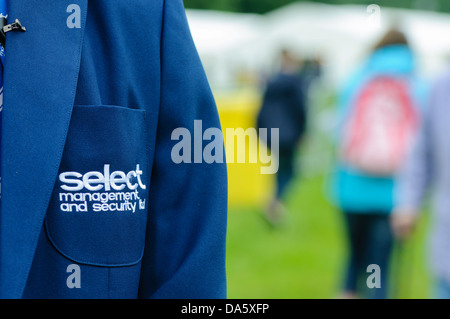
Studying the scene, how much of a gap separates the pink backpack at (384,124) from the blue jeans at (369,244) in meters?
0.35

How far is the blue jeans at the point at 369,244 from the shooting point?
4418 millimetres

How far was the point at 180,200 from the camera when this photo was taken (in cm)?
155

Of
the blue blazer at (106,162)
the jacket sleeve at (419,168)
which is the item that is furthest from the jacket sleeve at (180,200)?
the jacket sleeve at (419,168)

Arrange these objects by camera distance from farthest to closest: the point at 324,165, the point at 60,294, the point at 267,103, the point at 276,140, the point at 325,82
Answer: the point at 325,82 < the point at 324,165 < the point at 267,103 < the point at 276,140 < the point at 60,294

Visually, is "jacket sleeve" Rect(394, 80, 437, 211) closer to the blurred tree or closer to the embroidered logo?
the embroidered logo

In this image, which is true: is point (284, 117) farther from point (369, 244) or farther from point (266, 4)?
point (266, 4)

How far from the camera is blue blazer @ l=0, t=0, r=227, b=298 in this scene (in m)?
1.36

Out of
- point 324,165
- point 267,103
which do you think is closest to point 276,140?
point 267,103

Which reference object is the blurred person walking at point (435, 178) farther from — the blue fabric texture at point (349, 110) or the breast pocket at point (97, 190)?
the breast pocket at point (97, 190)

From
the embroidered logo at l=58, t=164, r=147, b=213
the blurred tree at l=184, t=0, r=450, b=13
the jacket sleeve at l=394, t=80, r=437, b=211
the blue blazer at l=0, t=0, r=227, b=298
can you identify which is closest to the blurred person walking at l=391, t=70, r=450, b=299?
the jacket sleeve at l=394, t=80, r=437, b=211

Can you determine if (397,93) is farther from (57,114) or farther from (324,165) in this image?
(324,165)

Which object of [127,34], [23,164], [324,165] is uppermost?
[127,34]
